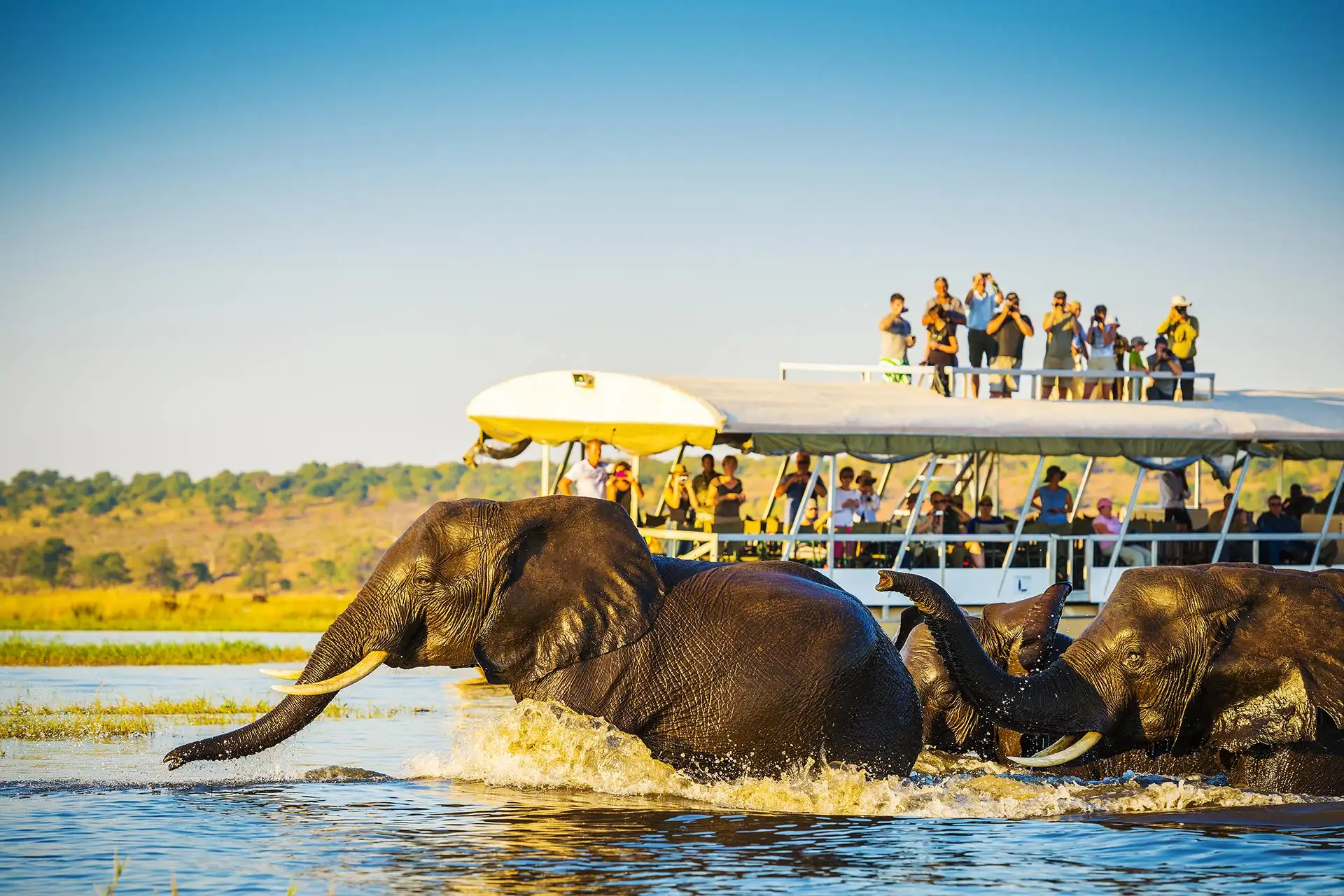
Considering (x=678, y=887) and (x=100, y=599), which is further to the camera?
(x=100, y=599)

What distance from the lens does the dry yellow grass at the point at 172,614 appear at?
102ft

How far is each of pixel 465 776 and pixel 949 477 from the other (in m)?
17.3

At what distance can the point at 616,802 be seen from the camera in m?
10.4

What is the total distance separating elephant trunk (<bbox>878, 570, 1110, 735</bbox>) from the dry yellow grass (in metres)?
22.1

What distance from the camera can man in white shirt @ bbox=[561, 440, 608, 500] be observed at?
21094 mm

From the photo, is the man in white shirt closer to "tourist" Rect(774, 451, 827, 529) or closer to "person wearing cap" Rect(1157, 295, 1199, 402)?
"tourist" Rect(774, 451, 827, 529)

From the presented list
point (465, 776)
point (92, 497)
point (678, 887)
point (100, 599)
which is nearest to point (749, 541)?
point (465, 776)

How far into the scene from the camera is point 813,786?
10336mm

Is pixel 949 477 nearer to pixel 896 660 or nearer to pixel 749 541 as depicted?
pixel 749 541

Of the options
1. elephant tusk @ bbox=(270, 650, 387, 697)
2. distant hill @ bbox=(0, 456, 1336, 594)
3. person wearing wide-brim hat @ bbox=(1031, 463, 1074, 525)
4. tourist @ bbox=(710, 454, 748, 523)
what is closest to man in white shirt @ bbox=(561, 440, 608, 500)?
tourist @ bbox=(710, 454, 748, 523)

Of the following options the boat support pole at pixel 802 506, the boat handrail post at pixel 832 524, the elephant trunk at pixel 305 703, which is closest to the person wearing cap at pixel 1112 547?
the boat handrail post at pixel 832 524

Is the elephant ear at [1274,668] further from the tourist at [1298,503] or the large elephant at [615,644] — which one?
the tourist at [1298,503]

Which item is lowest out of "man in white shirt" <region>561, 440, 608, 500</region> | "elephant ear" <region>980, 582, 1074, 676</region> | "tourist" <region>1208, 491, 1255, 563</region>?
"elephant ear" <region>980, 582, 1074, 676</region>

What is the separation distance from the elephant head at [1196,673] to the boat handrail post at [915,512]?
9816mm
